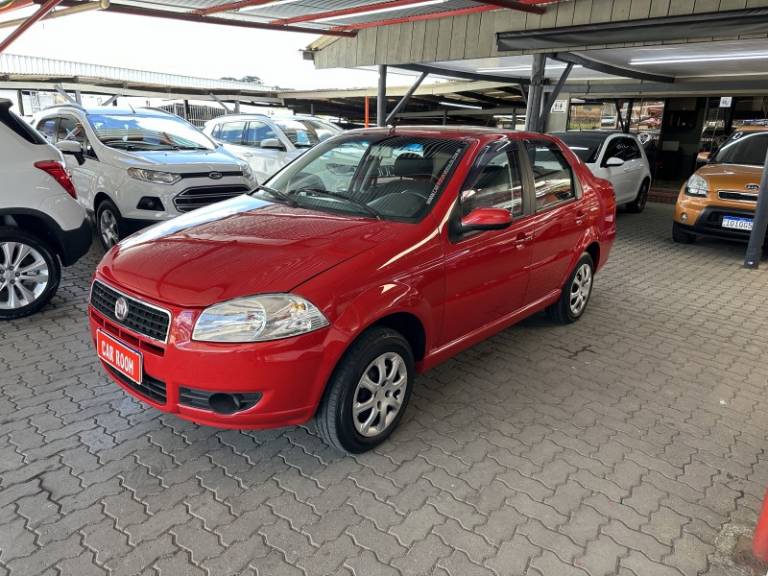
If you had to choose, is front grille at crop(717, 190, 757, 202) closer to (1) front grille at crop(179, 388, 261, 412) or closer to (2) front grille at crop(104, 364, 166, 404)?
(1) front grille at crop(179, 388, 261, 412)

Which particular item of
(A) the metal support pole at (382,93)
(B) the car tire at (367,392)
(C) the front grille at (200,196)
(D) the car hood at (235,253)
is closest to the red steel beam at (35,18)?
(C) the front grille at (200,196)

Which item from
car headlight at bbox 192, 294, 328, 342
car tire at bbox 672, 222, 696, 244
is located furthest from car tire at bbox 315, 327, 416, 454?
car tire at bbox 672, 222, 696, 244

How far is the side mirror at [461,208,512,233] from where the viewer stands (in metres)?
3.17

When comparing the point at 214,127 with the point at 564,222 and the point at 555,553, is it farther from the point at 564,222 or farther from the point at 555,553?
the point at 555,553

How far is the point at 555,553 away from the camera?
2.40m

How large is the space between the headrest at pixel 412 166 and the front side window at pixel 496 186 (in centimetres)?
27

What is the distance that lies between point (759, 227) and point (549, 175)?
455cm

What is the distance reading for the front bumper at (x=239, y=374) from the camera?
2496mm

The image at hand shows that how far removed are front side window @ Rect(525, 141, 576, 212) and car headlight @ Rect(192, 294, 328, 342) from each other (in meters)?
2.24

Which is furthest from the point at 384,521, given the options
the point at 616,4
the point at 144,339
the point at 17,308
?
the point at 616,4

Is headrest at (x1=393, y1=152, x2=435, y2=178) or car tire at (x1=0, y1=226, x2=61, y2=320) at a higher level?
headrest at (x1=393, y1=152, x2=435, y2=178)

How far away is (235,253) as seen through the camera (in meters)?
2.82

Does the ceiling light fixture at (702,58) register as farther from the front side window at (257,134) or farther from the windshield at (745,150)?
the front side window at (257,134)

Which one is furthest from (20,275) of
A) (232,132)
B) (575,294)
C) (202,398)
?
(232,132)
